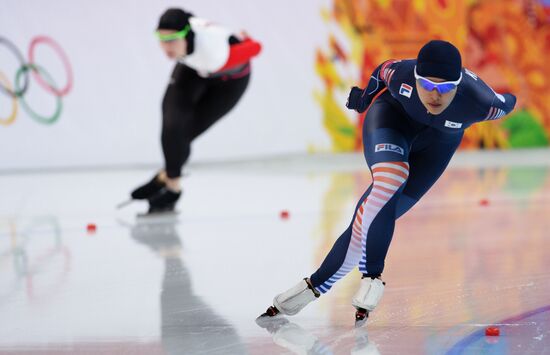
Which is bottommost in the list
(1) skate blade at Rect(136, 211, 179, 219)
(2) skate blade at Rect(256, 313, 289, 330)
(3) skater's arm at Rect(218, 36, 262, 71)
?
(1) skate blade at Rect(136, 211, 179, 219)

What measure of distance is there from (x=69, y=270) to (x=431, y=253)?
1.70m

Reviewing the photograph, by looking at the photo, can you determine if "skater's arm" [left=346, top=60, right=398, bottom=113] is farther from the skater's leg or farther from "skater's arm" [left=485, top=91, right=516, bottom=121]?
the skater's leg

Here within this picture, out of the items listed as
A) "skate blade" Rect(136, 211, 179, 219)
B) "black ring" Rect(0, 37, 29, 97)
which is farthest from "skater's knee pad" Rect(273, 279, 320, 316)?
"black ring" Rect(0, 37, 29, 97)

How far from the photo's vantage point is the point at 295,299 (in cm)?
317

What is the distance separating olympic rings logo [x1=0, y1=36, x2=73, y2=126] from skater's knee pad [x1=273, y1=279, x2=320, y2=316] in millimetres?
6669

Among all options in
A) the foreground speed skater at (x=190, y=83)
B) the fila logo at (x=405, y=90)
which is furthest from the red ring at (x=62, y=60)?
the fila logo at (x=405, y=90)

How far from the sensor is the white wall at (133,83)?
30.8 ft

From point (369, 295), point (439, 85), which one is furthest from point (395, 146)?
point (369, 295)

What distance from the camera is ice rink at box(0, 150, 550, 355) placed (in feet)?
9.61

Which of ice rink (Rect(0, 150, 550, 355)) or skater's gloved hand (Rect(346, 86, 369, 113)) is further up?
skater's gloved hand (Rect(346, 86, 369, 113))

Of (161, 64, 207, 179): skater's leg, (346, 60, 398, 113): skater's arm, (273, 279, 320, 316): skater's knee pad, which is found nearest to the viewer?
(273, 279, 320, 316): skater's knee pad

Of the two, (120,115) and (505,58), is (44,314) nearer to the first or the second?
(120,115)

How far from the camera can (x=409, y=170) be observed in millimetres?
3297

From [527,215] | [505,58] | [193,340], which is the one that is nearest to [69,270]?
[193,340]
